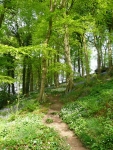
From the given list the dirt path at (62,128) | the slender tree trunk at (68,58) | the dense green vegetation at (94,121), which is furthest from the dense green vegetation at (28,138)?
the slender tree trunk at (68,58)

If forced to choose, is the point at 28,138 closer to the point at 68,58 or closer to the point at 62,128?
the point at 62,128

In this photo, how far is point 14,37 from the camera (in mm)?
29531

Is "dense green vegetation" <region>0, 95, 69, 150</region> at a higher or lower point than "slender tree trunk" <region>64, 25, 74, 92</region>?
lower

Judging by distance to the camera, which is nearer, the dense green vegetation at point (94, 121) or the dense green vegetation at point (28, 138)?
the dense green vegetation at point (28, 138)

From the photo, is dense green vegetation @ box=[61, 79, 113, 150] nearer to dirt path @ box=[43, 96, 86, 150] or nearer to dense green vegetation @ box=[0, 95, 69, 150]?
dirt path @ box=[43, 96, 86, 150]

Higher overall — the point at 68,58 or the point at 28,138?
the point at 68,58

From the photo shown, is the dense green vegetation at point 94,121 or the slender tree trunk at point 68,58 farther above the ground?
the slender tree trunk at point 68,58

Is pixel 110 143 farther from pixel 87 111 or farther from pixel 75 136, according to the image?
pixel 87 111

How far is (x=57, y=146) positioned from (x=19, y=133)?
199 centimetres

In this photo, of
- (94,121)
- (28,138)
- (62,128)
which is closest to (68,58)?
(62,128)

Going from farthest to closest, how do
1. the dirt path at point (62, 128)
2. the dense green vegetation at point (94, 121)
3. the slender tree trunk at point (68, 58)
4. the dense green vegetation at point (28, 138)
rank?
the slender tree trunk at point (68, 58), the dirt path at point (62, 128), the dense green vegetation at point (94, 121), the dense green vegetation at point (28, 138)

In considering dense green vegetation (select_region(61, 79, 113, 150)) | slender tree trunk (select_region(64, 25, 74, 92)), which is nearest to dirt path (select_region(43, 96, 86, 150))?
dense green vegetation (select_region(61, 79, 113, 150))

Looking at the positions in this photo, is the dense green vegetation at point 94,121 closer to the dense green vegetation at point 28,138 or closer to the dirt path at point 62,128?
the dirt path at point 62,128

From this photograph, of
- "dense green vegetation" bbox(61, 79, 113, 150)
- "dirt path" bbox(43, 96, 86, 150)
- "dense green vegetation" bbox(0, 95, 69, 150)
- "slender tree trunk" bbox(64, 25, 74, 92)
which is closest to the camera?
"dense green vegetation" bbox(0, 95, 69, 150)
